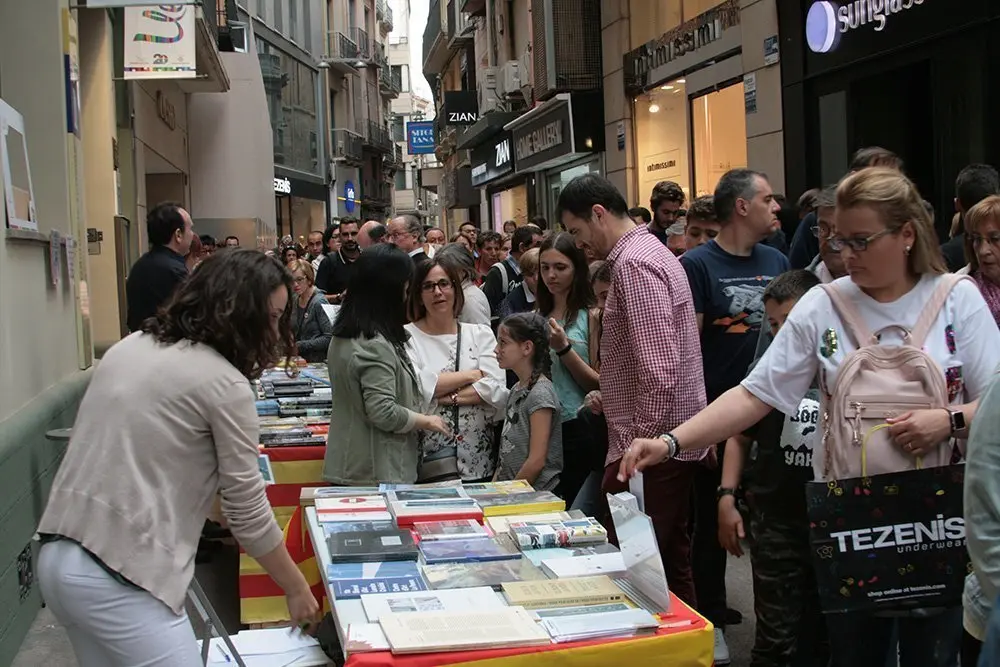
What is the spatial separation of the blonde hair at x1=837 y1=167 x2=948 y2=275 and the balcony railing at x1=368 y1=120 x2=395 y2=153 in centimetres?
5948

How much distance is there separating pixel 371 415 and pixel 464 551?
1407 millimetres

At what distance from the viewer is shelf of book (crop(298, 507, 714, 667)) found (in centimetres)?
292

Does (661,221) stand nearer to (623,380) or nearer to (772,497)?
(623,380)

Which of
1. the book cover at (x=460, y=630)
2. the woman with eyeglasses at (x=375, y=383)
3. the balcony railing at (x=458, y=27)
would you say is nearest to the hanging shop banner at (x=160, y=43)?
the woman with eyeglasses at (x=375, y=383)

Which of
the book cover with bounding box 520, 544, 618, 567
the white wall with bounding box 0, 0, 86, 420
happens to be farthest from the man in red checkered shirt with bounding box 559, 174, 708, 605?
the white wall with bounding box 0, 0, 86, 420

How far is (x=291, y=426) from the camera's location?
6715 mm

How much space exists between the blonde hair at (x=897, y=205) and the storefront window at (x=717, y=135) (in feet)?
33.3

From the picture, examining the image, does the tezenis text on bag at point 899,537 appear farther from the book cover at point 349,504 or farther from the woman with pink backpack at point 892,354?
the book cover at point 349,504

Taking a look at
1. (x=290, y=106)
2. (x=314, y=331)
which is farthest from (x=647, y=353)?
(x=290, y=106)

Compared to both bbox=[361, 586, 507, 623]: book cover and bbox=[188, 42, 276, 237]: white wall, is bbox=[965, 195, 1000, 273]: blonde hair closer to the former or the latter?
bbox=[361, 586, 507, 623]: book cover

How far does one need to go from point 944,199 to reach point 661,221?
2.58 m

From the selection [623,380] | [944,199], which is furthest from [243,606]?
[944,199]

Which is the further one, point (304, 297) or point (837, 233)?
point (304, 297)

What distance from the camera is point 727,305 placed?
5.27m
